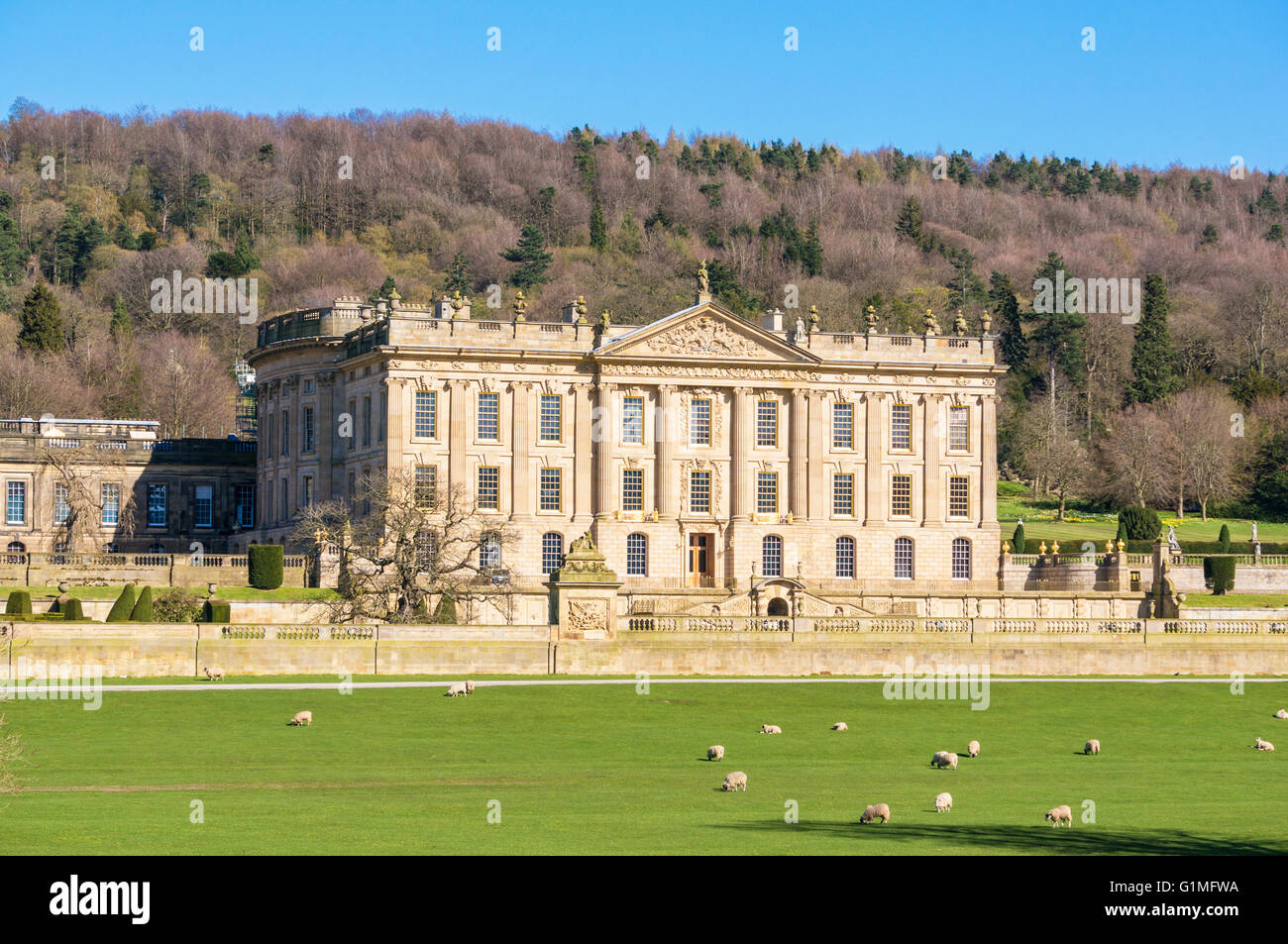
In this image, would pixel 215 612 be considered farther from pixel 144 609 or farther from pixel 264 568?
pixel 264 568

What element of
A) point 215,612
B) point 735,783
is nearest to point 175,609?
point 215,612

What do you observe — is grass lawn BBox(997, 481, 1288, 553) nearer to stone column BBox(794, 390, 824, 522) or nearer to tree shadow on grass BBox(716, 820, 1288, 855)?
stone column BBox(794, 390, 824, 522)

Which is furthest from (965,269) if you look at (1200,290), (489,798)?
(489,798)

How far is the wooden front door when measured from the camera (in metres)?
83.6

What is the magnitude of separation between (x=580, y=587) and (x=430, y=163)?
146 meters

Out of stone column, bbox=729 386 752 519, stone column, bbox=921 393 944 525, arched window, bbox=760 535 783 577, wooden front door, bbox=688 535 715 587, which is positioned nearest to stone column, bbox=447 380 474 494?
wooden front door, bbox=688 535 715 587

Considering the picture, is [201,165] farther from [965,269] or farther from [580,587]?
[580,587]

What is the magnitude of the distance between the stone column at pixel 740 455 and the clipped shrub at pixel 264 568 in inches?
828

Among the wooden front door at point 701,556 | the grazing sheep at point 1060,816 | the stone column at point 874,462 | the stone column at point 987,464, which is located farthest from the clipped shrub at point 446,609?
the grazing sheep at point 1060,816

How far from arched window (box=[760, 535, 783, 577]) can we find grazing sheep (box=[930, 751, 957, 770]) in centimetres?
5041

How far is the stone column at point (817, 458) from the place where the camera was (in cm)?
8456

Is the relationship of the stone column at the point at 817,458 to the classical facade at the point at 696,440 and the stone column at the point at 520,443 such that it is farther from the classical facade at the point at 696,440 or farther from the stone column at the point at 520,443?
the stone column at the point at 520,443

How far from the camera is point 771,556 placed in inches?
3307
